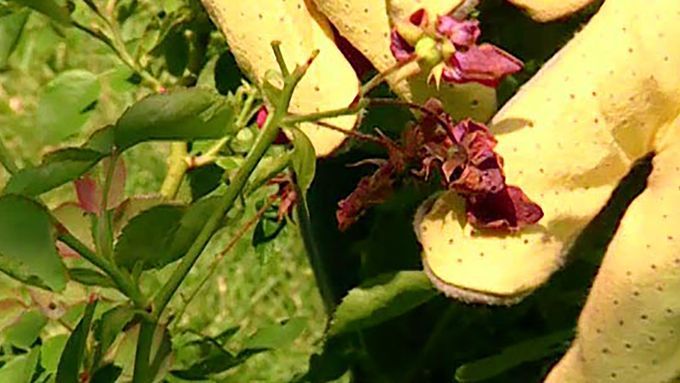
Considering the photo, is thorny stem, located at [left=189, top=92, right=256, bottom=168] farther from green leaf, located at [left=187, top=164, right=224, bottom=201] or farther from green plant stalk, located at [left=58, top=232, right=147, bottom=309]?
green plant stalk, located at [left=58, top=232, right=147, bottom=309]

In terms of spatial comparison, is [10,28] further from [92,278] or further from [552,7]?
[552,7]

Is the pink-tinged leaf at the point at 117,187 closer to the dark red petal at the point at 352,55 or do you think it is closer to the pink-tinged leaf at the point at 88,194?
the pink-tinged leaf at the point at 88,194

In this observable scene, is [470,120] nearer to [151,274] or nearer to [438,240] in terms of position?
[438,240]

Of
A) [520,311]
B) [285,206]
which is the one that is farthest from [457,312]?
[285,206]

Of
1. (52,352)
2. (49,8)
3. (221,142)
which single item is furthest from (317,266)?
(49,8)

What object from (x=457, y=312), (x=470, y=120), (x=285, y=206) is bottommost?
(x=457, y=312)

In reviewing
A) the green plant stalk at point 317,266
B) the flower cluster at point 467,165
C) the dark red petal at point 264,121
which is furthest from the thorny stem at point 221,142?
the green plant stalk at point 317,266

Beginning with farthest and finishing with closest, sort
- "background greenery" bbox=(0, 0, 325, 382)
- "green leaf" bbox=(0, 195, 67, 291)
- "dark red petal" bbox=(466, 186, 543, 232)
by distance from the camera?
"background greenery" bbox=(0, 0, 325, 382)
"dark red petal" bbox=(466, 186, 543, 232)
"green leaf" bbox=(0, 195, 67, 291)

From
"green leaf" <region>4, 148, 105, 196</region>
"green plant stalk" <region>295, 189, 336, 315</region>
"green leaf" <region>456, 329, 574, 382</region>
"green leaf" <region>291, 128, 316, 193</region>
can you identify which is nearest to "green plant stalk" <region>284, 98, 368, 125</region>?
"green leaf" <region>291, 128, 316, 193</region>
